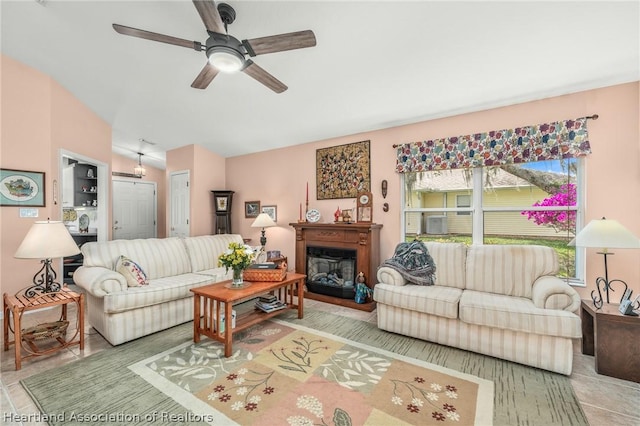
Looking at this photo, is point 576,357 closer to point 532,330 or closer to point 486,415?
point 532,330

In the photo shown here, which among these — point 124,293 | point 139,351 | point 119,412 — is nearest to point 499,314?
point 119,412

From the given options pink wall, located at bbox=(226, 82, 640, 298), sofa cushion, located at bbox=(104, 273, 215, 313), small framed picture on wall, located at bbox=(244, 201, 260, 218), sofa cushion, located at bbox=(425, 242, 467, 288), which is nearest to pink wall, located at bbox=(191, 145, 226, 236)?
small framed picture on wall, located at bbox=(244, 201, 260, 218)

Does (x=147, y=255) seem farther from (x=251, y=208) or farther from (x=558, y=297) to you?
(x=558, y=297)

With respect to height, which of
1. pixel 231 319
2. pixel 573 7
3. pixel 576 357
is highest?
pixel 573 7

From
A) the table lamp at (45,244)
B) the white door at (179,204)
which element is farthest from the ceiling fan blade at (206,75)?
the white door at (179,204)

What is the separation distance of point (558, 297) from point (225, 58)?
3.19 meters

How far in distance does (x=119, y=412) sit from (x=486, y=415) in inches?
89.8

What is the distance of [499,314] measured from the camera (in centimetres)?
229

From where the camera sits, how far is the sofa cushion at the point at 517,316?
2.08 metres

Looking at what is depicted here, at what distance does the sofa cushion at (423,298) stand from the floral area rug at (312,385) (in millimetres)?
496

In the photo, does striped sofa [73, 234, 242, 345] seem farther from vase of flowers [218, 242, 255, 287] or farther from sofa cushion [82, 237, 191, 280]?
vase of flowers [218, 242, 255, 287]

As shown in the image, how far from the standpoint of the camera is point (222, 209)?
555 cm

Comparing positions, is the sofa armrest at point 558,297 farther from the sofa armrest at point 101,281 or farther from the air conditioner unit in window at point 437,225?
the sofa armrest at point 101,281

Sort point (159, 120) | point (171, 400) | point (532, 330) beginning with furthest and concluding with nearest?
1. point (159, 120)
2. point (532, 330)
3. point (171, 400)
